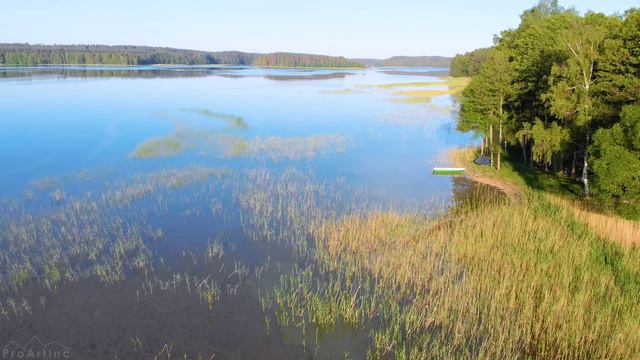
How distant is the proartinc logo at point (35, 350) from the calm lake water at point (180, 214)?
0.14 m

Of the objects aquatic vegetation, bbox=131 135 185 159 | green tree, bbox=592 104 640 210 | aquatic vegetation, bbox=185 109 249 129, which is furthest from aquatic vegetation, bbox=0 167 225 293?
aquatic vegetation, bbox=185 109 249 129

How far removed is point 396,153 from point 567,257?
3274cm

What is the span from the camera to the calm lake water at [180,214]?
1814 cm

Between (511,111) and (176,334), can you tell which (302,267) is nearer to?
(176,334)

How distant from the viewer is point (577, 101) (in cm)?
3447

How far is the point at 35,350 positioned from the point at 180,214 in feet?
49.7

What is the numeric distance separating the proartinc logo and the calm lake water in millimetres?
136

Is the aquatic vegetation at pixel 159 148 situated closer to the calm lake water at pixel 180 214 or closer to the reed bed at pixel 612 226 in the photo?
the calm lake water at pixel 180 214

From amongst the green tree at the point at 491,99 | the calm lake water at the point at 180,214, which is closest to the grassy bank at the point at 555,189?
the green tree at the point at 491,99

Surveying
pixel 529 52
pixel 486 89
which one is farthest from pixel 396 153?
pixel 529 52

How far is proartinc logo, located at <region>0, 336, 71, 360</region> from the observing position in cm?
1653

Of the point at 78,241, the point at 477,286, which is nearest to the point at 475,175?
the point at 477,286

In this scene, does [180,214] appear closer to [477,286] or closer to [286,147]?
[477,286]

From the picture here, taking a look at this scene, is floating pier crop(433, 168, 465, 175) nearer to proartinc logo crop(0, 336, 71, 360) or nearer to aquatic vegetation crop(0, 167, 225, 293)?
aquatic vegetation crop(0, 167, 225, 293)
